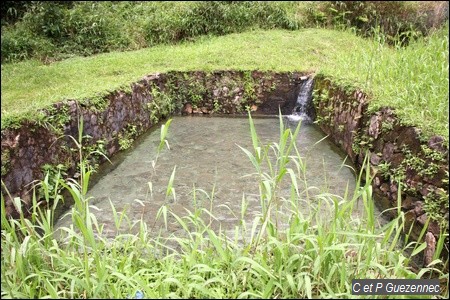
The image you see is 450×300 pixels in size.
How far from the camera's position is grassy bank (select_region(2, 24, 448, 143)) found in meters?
4.06

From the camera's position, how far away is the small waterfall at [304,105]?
719cm

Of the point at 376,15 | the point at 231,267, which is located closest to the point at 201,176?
the point at 231,267

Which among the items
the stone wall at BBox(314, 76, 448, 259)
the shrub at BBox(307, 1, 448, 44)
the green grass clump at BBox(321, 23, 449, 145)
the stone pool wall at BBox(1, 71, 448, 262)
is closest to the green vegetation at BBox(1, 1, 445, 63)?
the shrub at BBox(307, 1, 448, 44)

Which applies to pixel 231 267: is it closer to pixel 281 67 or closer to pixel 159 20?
pixel 281 67

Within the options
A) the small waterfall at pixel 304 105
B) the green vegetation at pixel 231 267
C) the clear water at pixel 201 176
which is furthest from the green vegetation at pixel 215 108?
the small waterfall at pixel 304 105

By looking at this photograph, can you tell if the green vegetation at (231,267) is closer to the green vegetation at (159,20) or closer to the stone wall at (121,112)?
the stone wall at (121,112)

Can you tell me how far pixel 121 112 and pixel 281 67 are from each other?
351 cm

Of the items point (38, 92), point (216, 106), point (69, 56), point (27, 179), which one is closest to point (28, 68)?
point (69, 56)

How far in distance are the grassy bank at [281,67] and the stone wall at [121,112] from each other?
0.61 feet

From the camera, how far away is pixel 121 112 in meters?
5.82

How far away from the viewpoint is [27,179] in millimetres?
3824

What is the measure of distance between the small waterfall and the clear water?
1.68ft

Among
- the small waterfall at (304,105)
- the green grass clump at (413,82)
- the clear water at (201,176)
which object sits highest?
the green grass clump at (413,82)

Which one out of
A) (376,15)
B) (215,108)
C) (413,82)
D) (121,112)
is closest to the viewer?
(413,82)
